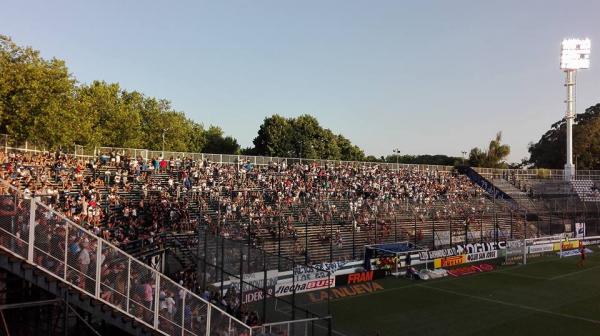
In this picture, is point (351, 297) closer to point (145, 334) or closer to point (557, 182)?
point (145, 334)

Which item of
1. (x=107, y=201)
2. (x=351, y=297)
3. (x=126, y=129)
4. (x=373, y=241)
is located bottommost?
(x=351, y=297)

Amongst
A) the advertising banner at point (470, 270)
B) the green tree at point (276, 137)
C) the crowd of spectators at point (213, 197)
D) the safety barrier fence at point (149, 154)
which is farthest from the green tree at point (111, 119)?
the advertising banner at point (470, 270)

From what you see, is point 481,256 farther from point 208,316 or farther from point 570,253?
point 208,316

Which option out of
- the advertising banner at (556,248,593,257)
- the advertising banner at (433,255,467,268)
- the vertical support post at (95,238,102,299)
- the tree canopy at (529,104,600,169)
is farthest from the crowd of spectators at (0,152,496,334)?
the tree canopy at (529,104,600,169)

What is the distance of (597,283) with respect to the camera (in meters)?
29.0

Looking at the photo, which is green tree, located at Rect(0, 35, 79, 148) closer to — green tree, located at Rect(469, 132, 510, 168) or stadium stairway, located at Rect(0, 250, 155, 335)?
stadium stairway, located at Rect(0, 250, 155, 335)

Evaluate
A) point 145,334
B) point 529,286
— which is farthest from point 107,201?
point 529,286

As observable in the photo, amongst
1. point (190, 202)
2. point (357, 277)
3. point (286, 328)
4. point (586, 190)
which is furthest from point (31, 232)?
point (586, 190)

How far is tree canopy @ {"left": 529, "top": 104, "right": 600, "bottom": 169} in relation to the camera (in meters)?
83.6

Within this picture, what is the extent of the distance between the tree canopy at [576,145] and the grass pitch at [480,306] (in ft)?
200

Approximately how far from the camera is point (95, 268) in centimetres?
1141

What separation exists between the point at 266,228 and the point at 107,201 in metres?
9.43

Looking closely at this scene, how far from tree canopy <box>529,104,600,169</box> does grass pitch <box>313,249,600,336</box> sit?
200 ft

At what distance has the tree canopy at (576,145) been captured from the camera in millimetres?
83625
